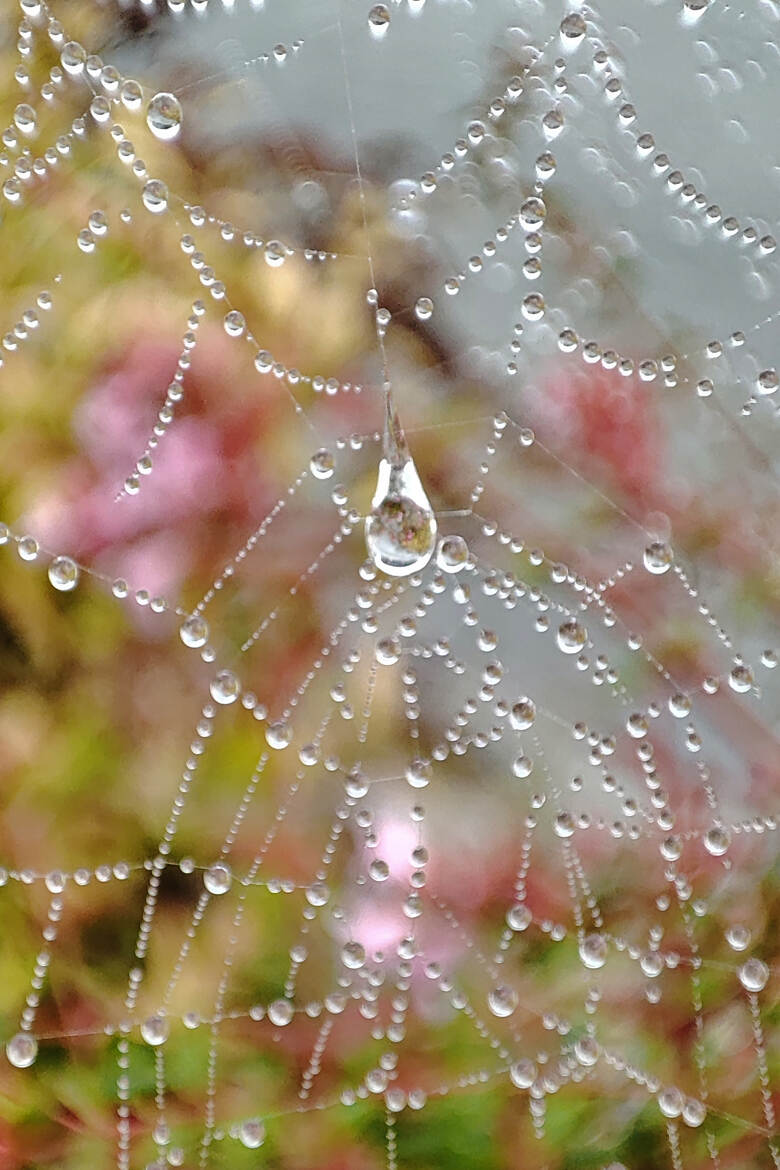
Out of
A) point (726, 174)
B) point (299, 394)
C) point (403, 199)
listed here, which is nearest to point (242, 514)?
point (299, 394)

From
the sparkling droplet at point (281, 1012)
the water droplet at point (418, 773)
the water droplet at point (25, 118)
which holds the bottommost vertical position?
the sparkling droplet at point (281, 1012)

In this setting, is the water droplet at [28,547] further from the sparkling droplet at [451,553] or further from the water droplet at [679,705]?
the water droplet at [679,705]

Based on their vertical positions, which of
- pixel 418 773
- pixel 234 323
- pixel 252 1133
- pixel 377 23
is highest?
pixel 377 23

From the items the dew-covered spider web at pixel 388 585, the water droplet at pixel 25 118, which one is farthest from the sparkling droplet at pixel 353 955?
the water droplet at pixel 25 118

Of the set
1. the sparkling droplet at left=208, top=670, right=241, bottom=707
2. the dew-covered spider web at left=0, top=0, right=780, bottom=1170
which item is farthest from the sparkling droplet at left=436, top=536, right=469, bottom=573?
the sparkling droplet at left=208, top=670, right=241, bottom=707

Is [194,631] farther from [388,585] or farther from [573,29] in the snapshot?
[573,29]

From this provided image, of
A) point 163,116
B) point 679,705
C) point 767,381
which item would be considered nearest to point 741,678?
point 679,705

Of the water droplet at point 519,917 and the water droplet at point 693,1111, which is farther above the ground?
the water droplet at point 519,917
